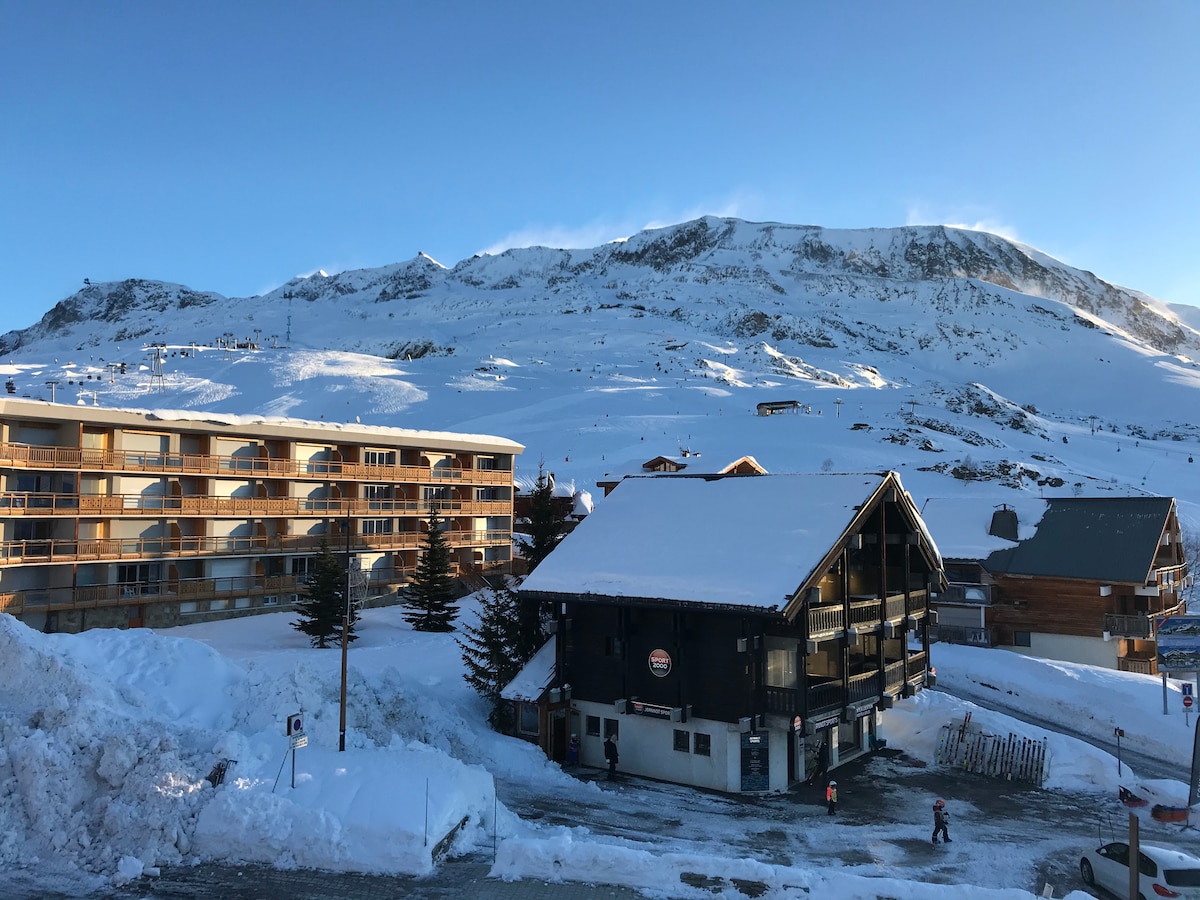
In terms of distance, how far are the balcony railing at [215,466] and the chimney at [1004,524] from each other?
29.0m

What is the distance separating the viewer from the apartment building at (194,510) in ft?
112

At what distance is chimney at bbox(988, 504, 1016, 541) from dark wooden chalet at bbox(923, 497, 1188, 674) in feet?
0.16

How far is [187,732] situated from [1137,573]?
132ft

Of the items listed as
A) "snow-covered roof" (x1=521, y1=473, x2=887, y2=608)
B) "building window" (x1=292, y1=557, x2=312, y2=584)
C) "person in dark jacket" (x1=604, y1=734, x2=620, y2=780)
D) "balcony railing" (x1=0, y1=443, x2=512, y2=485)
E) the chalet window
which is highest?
"balcony railing" (x1=0, y1=443, x2=512, y2=485)

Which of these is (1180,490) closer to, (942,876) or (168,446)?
(942,876)

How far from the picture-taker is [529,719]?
88.3 feet

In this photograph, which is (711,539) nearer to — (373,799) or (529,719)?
(529,719)

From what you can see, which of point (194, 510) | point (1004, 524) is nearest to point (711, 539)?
point (194, 510)

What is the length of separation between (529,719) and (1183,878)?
17.2m

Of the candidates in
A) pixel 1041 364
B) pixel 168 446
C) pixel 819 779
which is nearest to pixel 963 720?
pixel 819 779

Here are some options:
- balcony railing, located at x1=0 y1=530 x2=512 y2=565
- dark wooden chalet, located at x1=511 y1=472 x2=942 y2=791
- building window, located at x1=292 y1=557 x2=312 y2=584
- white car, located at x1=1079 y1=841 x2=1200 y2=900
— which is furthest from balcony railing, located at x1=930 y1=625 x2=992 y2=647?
building window, located at x1=292 y1=557 x2=312 y2=584

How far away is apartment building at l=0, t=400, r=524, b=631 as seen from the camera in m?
34.1

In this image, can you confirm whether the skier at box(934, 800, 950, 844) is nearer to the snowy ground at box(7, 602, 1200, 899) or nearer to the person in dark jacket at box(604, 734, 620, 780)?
the snowy ground at box(7, 602, 1200, 899)

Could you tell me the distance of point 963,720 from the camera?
28.9 metres
